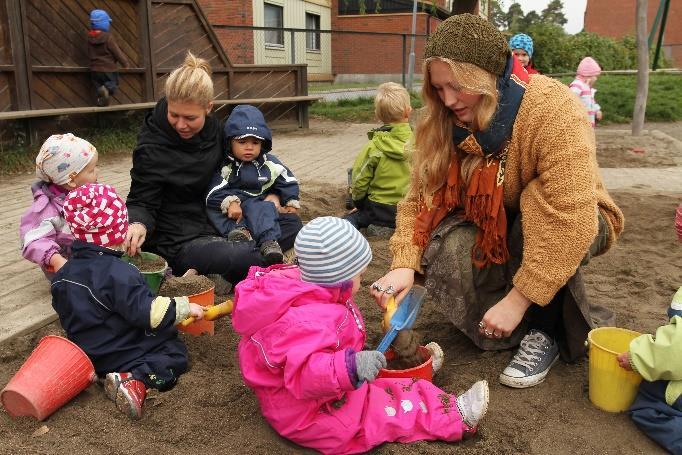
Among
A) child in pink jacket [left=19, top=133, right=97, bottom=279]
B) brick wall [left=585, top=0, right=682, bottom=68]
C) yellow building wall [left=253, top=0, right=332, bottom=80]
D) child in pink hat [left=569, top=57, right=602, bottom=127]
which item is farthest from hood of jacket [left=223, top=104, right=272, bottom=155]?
brick wall [left=585, top=0, right=682, bottom=68]

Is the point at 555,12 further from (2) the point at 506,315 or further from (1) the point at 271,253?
(2) the point at 506,315

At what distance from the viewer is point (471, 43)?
218cm

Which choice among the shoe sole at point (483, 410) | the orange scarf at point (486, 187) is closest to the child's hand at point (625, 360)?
the shoe sole at point (483, 410)

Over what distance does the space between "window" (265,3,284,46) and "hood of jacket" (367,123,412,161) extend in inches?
637

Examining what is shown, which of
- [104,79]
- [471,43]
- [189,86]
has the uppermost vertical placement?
[471,43]

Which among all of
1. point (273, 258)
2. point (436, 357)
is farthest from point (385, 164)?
point (436, 357)

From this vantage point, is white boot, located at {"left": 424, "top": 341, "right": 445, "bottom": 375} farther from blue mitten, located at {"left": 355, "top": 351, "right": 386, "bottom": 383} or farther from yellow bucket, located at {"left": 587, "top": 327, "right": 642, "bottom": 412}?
blue mitten, located at {"left": 355, "top": 351, "right": 386, "bottom": 383}

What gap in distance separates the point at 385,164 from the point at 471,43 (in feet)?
8.33

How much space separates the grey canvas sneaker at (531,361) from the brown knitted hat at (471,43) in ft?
3.55

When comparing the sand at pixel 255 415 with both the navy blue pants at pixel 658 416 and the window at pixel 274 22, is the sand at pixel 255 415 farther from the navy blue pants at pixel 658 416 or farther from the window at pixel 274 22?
the window at pixel 274 22

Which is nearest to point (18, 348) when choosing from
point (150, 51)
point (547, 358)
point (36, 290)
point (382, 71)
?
point (36, 290)

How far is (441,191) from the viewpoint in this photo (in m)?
2.67

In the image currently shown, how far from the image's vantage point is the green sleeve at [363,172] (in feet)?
15.5

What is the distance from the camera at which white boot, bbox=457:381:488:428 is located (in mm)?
2094
